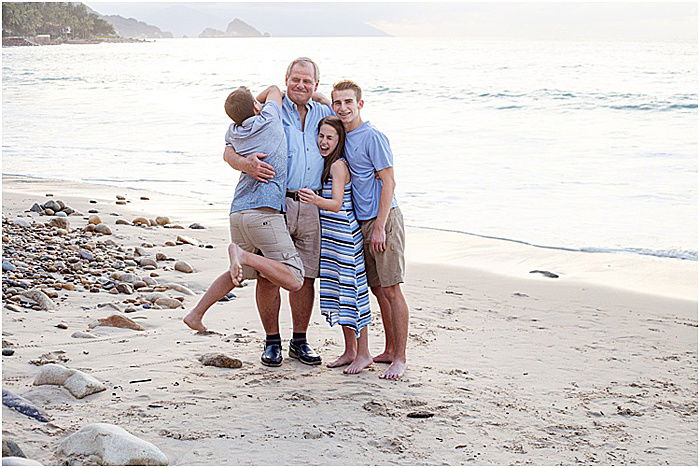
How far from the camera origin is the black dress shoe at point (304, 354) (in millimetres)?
5230

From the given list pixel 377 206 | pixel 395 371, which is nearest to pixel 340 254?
pixel 377 206

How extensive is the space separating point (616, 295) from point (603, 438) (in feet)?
11.2

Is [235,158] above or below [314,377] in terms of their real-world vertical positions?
above

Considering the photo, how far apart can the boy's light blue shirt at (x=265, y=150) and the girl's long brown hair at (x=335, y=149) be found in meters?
0.25

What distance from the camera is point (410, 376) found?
5.07m

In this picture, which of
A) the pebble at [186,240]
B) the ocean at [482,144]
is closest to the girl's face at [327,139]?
the pebble at [186,240]

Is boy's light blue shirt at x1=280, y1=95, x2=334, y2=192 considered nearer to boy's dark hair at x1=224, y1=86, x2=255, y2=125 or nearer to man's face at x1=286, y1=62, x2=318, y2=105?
man's face at x1=286, y1=62, x2=318, y2=105

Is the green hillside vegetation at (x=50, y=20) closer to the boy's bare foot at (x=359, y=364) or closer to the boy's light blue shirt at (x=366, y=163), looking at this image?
the boy's light blue shirt at (x=366, y=163)

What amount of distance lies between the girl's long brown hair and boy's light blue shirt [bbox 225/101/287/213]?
254 mm

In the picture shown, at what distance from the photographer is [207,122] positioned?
24578 mm

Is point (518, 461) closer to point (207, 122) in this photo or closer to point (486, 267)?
point (486, 267)

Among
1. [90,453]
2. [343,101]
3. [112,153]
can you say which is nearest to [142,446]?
[90,453]

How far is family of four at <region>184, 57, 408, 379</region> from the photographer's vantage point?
488 cm

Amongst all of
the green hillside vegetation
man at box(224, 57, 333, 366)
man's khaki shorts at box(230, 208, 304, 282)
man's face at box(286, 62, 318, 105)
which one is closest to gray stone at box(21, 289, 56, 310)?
man at box(224, 57, 333, 366)
